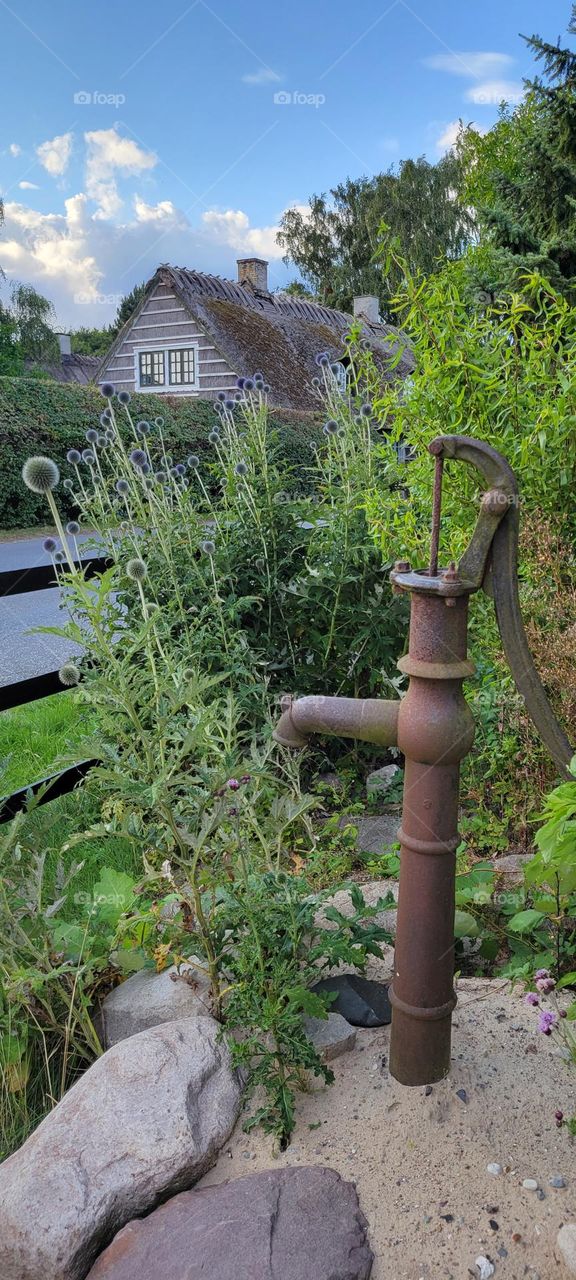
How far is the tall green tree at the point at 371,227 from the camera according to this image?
85.0ft

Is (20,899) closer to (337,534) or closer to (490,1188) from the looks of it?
(490,1188)

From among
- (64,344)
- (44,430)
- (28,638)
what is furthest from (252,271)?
(28,638)

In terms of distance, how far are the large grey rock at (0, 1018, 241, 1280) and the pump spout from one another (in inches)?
23.8

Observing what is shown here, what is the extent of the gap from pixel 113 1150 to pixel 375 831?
1.68 metres

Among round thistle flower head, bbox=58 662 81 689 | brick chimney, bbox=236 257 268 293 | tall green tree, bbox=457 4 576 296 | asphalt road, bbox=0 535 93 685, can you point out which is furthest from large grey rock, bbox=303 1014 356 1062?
brick chimney, bbox=236 257 268 293

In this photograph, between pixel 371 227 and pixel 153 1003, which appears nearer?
pixel 153 1003

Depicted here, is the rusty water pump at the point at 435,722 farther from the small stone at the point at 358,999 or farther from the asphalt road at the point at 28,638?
the asphalt road at the point at 28,638

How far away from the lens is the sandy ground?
1.20 m

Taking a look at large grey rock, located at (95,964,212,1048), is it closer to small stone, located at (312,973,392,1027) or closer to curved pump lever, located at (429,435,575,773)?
small stone, located at (312,973,392,1027)

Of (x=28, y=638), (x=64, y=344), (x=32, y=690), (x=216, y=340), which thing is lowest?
(x=28, y=638)

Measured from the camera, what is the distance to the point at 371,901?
7.04 feet

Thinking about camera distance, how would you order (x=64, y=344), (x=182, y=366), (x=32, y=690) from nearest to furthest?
(x=32, y=690) < (x=182, y=366) < (x=64, y=344)

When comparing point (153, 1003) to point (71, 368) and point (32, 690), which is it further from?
point (71, 368)

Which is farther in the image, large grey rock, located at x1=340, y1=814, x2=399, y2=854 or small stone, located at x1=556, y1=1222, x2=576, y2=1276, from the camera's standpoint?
large grey rock, located at x1=340, y1=814, x2=399, y2=854
